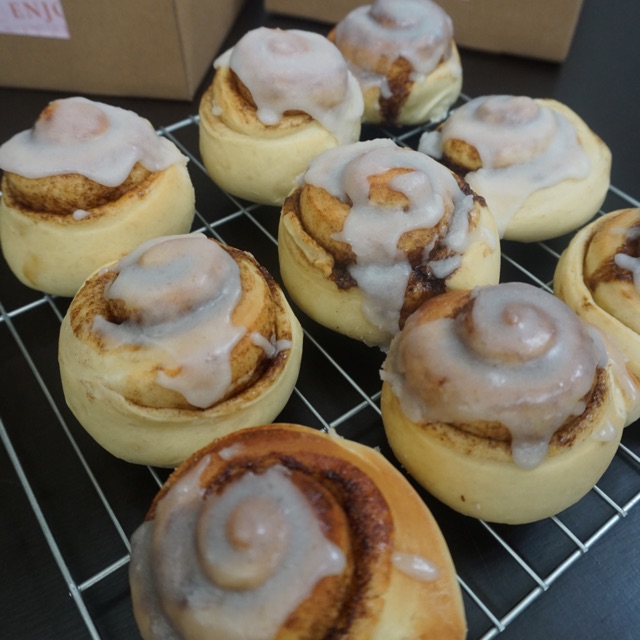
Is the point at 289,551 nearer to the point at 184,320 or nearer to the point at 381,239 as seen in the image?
the point at 184,320

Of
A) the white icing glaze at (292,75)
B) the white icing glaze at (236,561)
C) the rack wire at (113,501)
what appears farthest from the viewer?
the white icing glaze at (292,75)

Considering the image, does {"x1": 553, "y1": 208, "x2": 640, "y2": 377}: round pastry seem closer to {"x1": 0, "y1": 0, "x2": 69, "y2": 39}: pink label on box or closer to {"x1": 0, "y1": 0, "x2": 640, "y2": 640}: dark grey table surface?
{"x1": 0, "y1": 0, "x2": 640, "y2": 640}: dark grey table surface

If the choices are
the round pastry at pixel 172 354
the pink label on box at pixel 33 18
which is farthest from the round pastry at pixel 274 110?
the pink label on box at pixel 33 18

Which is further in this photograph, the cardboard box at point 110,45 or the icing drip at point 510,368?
the cardboard box at point 110,45

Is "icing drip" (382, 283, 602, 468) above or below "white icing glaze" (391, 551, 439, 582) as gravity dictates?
above

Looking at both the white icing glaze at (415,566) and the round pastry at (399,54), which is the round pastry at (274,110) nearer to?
the round pastry at (399,54)

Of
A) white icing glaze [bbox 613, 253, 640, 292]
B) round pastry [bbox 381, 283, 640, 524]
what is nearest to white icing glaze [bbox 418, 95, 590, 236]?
white icing glaze [bbox 613, 253, 640, 292]
